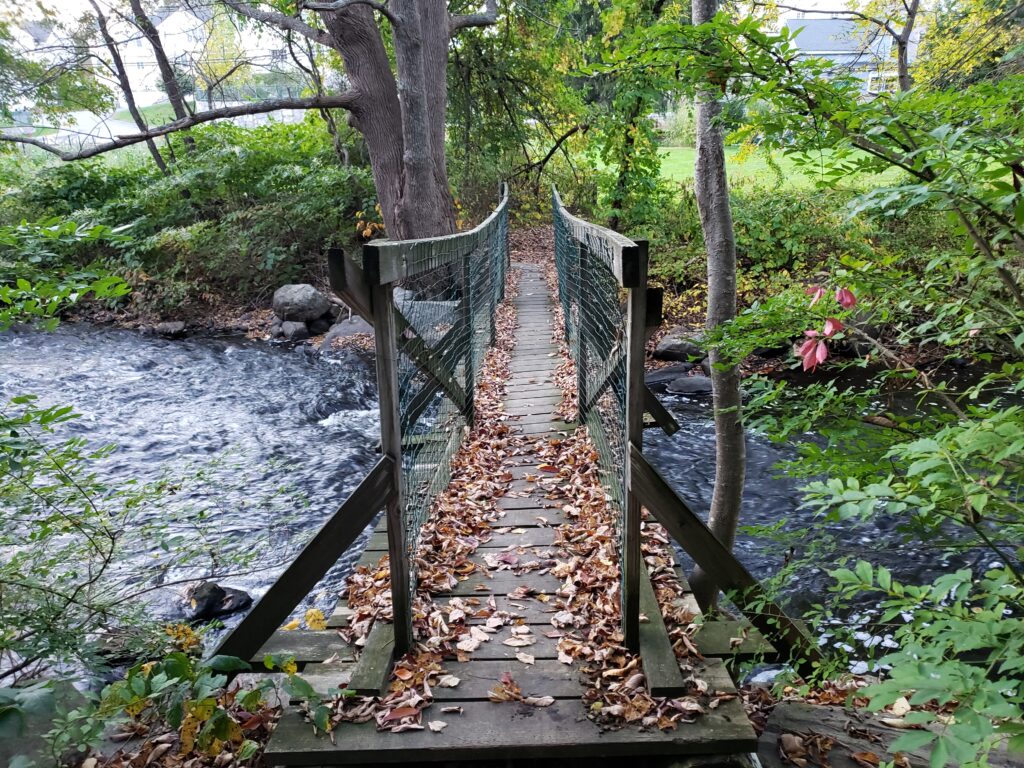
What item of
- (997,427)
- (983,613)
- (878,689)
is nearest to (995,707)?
(878,689)

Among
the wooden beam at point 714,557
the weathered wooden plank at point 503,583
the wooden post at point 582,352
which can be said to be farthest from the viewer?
the wooden post at point 582,352

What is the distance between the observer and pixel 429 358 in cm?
418

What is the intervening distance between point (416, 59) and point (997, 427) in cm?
1020

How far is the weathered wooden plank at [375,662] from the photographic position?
269 cm

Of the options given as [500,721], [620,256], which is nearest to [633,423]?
[620,256]

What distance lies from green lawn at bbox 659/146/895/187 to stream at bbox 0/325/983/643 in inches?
136

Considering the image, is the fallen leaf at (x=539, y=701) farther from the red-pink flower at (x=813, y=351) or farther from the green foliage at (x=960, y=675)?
the red-pink flower at (x=813, y=351)

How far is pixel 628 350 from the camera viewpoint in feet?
9.04

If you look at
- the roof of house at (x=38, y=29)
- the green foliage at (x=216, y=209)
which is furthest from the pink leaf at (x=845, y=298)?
the roof of house at (x=38, y=29)

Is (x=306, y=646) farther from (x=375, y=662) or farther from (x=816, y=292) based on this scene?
(x=816, y=292)

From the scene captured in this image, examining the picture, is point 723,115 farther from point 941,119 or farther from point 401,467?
point 401,467

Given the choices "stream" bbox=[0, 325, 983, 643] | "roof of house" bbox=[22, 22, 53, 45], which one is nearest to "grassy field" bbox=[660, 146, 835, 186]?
"stream" bbox=[0, 325, 983, 643]

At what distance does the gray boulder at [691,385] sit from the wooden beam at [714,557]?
22.8ft

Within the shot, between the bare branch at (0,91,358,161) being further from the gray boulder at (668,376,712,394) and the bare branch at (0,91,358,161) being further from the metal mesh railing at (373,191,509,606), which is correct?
the gray boulder at (668,376,712,394)
